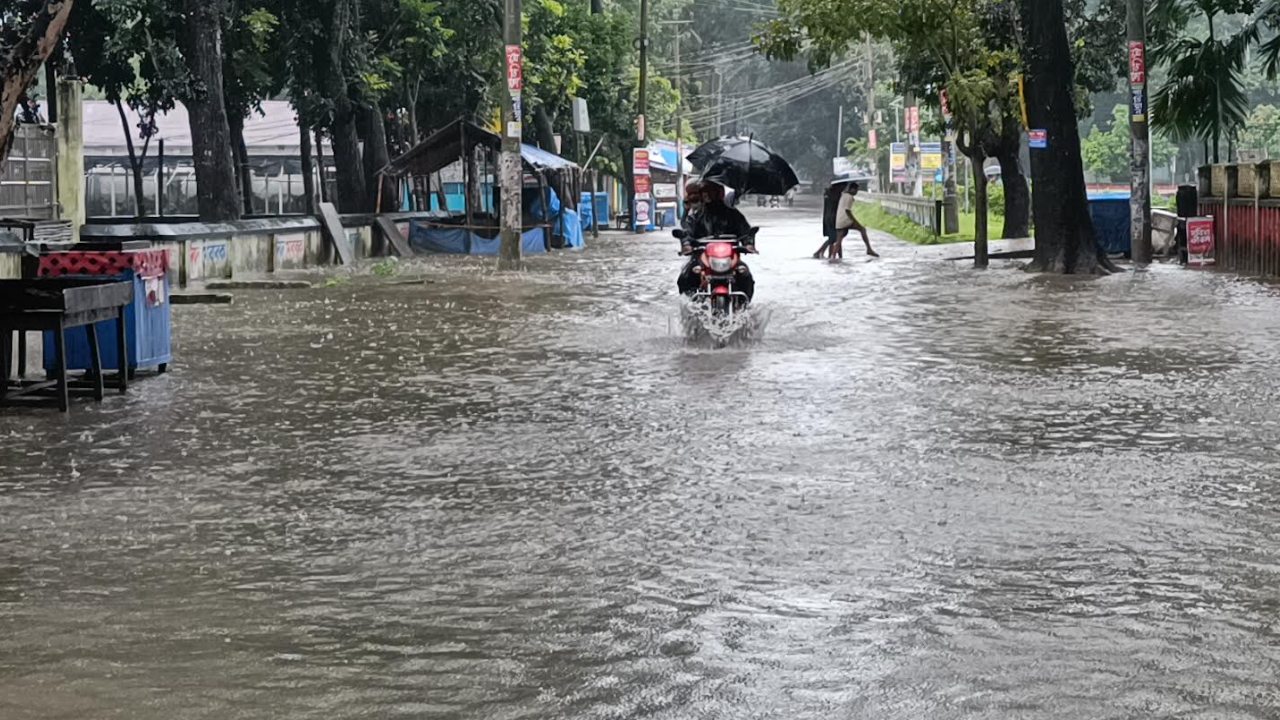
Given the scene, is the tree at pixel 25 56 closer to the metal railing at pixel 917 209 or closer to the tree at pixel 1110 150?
the metal railing at pixel 917 209

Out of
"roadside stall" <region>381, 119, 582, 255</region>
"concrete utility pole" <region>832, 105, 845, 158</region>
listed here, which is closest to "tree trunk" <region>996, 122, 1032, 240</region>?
"roadside stall" <region>381, 119, 582, 255</region>

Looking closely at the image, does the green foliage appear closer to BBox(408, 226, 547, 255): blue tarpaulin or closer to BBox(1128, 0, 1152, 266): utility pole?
BBox(408, 226, 547, 255): blue tarpaulin

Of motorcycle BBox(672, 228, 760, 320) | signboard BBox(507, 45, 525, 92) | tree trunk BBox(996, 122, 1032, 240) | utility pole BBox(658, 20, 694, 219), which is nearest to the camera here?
motorcycle BBox(672, 228, 760, 320)

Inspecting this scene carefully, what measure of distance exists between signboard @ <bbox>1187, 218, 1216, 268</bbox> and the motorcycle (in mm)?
14538

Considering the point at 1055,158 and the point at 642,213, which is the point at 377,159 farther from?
the point at 1055,158

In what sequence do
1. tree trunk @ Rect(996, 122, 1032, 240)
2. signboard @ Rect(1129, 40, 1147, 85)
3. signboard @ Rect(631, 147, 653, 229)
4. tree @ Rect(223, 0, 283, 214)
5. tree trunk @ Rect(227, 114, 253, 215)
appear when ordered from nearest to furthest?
1. signboard @ Rect(1129, 40, 1147, 85)
2. tree @ Rect(223, 0, 283, 214)
3. tree trunk @ Rect(996, 122, 1032, 240)
4. tree trunk @ Rect(227, 114, 253, 215)
5. signboard @ Rect(631, 147, 653, 229)

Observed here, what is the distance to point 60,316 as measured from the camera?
12.9 m

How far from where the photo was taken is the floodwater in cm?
582

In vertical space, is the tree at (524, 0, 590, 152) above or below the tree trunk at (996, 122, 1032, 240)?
above

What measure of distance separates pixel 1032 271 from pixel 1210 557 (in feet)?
76.8

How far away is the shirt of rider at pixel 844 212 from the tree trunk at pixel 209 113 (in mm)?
11486

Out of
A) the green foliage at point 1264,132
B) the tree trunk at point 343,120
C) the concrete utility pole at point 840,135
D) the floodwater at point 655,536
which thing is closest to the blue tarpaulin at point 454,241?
the tree trunk at point 343,120

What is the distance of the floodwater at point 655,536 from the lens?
19.1ft

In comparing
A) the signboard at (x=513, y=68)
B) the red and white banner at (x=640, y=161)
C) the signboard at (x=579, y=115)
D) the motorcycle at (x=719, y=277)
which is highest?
the signboard at (x=579, y=115)
